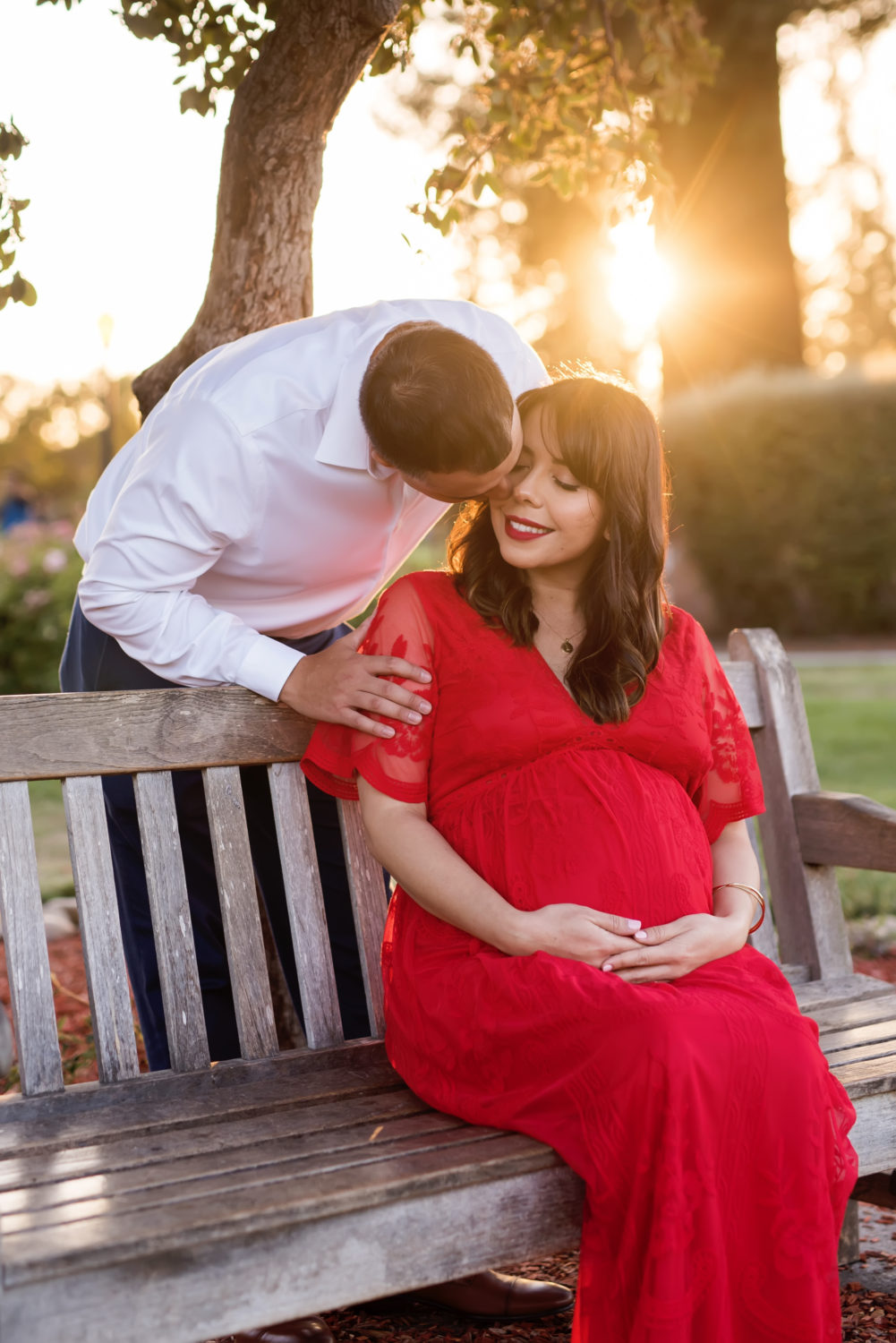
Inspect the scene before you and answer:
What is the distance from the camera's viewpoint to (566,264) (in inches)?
923

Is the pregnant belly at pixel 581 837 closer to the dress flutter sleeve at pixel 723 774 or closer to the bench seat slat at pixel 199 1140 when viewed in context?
the dress flutter sleeve at pixel 723 774

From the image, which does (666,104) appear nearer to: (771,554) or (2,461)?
(771,554)

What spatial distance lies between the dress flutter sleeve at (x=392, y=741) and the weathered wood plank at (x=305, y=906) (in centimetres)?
12

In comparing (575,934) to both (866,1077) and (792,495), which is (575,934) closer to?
(866,1077)

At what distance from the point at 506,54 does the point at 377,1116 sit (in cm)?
350

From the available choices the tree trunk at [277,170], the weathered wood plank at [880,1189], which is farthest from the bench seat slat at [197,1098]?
the tree trunk at [277,170]

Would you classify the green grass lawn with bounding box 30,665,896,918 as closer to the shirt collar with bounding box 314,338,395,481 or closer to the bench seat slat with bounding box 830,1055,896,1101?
the shirt collar with bounding box 314,338,395,481

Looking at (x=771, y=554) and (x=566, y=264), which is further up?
(x=566, y=264)

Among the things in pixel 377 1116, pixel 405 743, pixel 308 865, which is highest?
pixel 405 743

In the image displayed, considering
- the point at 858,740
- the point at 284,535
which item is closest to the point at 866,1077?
the point at 284,535

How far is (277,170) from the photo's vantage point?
3318 millimetres

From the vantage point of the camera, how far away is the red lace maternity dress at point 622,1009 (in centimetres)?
197

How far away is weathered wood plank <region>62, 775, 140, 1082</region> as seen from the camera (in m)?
2.47

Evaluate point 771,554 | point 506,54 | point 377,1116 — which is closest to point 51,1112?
point 377,1116
